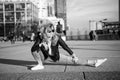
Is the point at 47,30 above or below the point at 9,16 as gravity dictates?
below

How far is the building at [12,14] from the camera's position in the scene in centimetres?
7666

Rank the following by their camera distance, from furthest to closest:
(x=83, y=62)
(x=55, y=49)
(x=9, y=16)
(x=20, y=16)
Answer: (x=20, y=16)
(x=9, y=16)
(x=83, y=62)
(x=55, y=49)

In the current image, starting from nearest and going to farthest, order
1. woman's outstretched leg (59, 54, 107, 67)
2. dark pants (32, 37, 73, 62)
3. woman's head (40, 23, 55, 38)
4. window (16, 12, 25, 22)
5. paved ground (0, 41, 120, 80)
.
Result: paved ground (0, 41, 120, 80), woman's head (40, 23, 55, 38), dark pants (32, 37, 73, 62), woman's outstretched leg (59, 54, 107, 67), window (16, 12, 25, 22)

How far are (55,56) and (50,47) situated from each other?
315 millimetres

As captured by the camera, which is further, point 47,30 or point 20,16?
point 20,16

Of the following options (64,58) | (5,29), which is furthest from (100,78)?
(5,29)

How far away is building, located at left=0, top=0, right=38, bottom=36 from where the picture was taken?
252 ft

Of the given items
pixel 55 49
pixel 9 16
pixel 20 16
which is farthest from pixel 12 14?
pixel 55 49

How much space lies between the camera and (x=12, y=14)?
254 ft

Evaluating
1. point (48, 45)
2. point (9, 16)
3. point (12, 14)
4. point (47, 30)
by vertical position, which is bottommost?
point (48, 45)

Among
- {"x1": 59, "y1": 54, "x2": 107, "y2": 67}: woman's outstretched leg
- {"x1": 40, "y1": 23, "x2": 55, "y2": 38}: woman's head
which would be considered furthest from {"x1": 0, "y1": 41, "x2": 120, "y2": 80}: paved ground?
{"x1": 40, "y1": 23, "x2": 55, "y2": 38}: woman's head

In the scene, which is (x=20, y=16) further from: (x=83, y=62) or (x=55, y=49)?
(x=55, y=49)

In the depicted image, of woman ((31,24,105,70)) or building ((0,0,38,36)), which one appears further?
building ((0,0,38,36))

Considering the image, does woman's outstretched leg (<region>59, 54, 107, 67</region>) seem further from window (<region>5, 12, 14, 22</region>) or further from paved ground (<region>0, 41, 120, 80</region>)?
window (<region>5, 12, 14, 22</region>)
